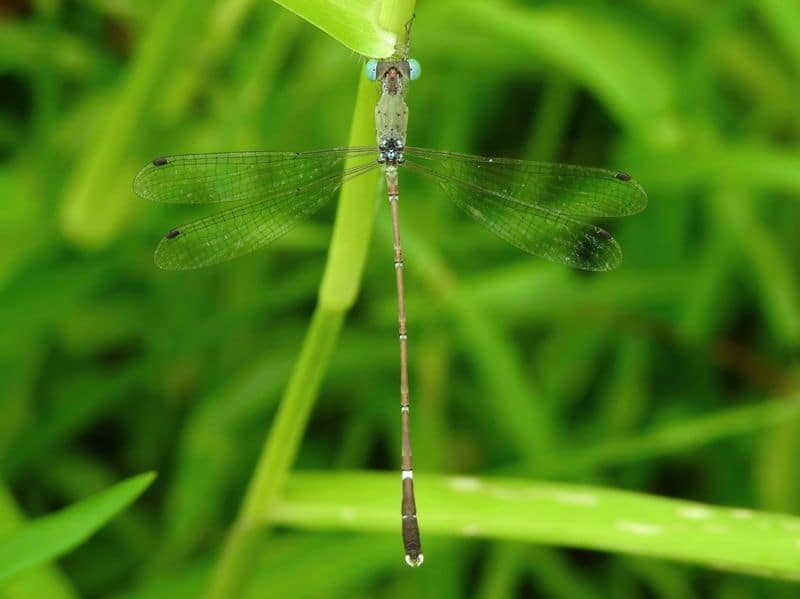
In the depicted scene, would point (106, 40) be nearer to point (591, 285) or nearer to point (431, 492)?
point (591, 285)

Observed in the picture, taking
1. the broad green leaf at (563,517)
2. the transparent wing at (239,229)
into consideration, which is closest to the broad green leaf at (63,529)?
the broad green leaf at (563,517)

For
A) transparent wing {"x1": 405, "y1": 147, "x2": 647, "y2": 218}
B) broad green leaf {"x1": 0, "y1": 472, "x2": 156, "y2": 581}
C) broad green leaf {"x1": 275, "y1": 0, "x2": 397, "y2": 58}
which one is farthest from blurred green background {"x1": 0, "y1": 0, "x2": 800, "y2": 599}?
broad green leaf {"x1": 275, "y1": 0, "x2": 397, "y2": 58}

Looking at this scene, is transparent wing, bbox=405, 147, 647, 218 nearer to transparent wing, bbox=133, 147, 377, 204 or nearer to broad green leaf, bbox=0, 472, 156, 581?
transparent wing, bbox=133, 147, 377, 204

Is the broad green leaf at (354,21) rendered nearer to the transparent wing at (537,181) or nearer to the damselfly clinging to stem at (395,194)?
the damselfly clinging to stem at (395,194)

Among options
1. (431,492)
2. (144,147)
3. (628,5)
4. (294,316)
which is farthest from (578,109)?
(431,492)

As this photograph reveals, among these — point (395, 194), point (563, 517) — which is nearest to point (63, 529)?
point (563, 517)

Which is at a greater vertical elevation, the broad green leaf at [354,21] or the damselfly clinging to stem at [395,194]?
the broad green leaf at [354,21]
